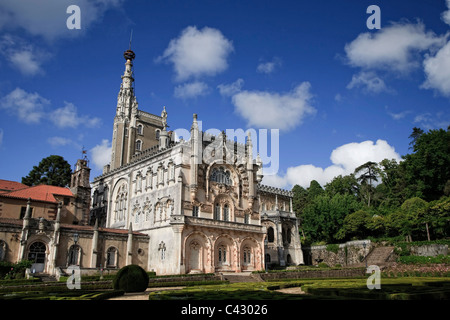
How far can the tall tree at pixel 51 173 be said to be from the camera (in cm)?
6569

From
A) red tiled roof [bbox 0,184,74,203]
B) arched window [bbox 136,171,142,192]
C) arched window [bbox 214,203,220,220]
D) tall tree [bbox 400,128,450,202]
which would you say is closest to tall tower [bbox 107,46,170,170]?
arched window [bbox 136,171,142,192]

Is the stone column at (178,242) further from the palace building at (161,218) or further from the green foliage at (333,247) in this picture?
the green foliage at (333,247)

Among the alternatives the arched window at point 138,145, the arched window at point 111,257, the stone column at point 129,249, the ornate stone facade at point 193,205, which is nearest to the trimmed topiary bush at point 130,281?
the ornate stone facade at point 193,205

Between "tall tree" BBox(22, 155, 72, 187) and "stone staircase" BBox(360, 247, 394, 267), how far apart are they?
172 feet

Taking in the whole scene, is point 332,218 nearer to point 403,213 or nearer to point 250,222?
point 403,213

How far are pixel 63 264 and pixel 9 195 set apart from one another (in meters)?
11.6

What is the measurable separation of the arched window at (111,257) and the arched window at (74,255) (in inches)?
132

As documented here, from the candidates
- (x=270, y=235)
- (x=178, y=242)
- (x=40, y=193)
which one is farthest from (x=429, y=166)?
(x=40, y=193)

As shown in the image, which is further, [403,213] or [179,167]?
[403,213]

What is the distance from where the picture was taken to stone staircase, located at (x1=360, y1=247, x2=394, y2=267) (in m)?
48.8

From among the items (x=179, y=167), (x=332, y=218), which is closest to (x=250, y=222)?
(x=179, y=167)

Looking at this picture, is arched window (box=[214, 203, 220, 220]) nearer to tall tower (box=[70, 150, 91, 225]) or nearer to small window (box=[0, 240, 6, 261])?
tall tower (box=[70, 150, 91, 225])

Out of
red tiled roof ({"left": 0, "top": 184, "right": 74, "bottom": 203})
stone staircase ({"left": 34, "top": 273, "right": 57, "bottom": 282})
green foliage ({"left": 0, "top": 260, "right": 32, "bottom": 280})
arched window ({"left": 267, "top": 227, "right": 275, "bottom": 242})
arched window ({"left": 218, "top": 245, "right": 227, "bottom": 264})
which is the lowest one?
stone staircase ({"left": 34, "top": 273, "right": 57, "bottom": 282})
